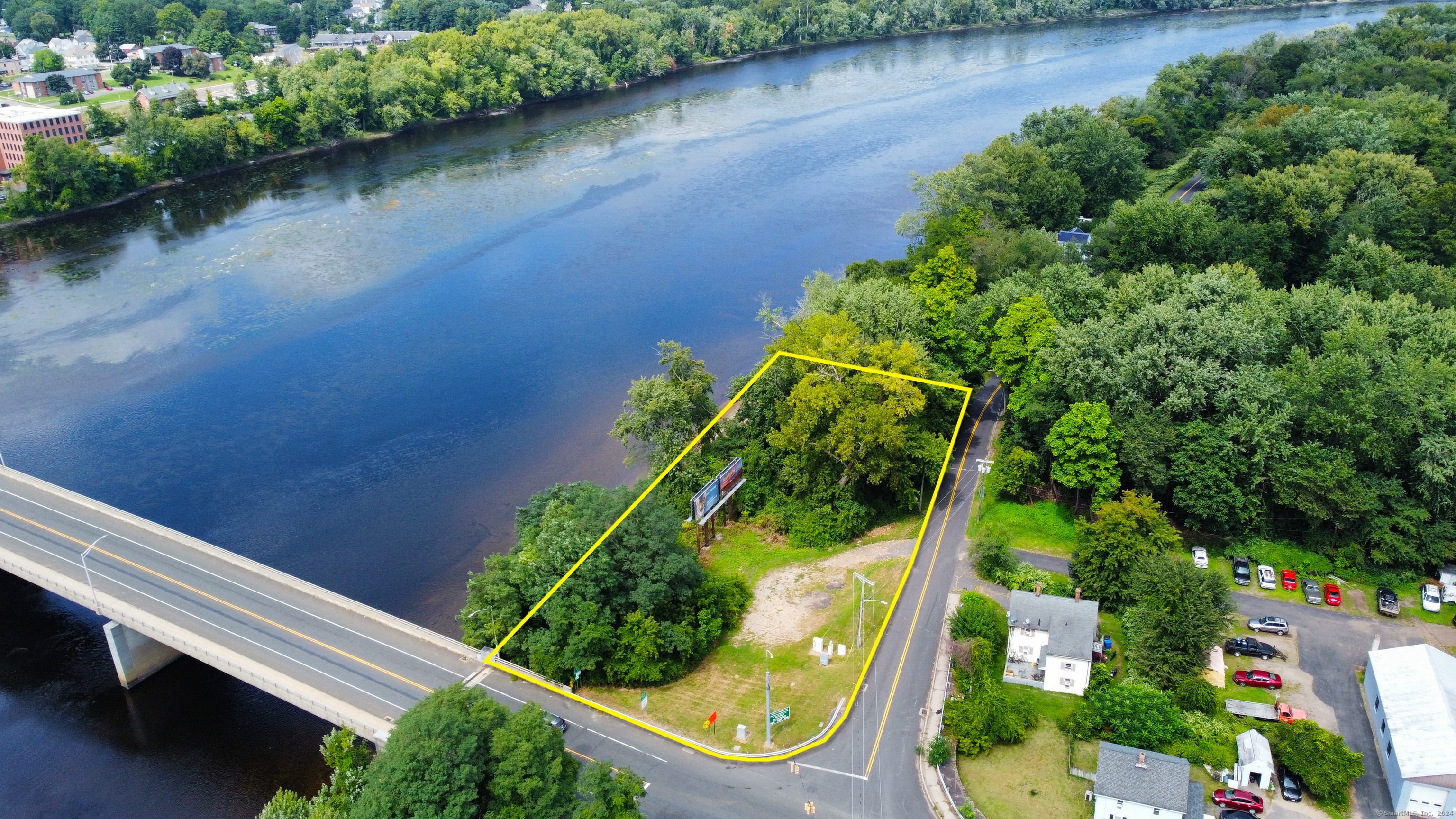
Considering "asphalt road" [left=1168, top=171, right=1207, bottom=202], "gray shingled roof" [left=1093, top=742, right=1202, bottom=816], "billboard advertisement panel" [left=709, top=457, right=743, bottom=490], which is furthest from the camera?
"asphalt road" [left=1168, top=171, right=1207, bottom=202]

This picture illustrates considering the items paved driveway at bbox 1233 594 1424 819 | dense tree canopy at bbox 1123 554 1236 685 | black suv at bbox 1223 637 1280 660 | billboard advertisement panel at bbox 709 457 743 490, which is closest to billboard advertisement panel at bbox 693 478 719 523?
billboard advertisement panel at bbox 709 457 743 490

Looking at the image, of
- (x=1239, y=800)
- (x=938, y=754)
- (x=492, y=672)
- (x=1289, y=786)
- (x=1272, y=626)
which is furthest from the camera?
(x=1272, y=626)

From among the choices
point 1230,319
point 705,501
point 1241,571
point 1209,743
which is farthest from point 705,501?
point 1230,319

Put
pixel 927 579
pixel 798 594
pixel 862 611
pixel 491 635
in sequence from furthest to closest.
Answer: pixel 798 594 < pixel 927 579 < pixel 862 611 < pixel 491 635

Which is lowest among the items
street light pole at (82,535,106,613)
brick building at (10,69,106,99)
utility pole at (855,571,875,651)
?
utility pole at (855,571,875,651)

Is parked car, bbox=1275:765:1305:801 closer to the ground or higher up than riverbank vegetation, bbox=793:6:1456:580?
closer to the ground

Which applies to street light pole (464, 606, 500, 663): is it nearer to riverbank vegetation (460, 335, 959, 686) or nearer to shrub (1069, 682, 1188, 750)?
riverbank vegetation (460, 335, 959, 686)

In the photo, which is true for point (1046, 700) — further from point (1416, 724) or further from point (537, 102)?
point (537, 102)

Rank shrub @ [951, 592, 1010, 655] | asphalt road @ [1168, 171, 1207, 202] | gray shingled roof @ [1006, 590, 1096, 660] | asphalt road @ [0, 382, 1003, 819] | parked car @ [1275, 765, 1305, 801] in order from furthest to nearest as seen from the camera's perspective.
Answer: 1. asphalt road @ [1168, 171, 1207, 202]
2. shrub @ [951, 592, 1010, 655]
3. gray shingled roof @ [1006, 590, 1096, 660]
4. asphalt road @ [0, 382, 1003, 819]
5. parked car @ [1275, 765, 1305, 801]
